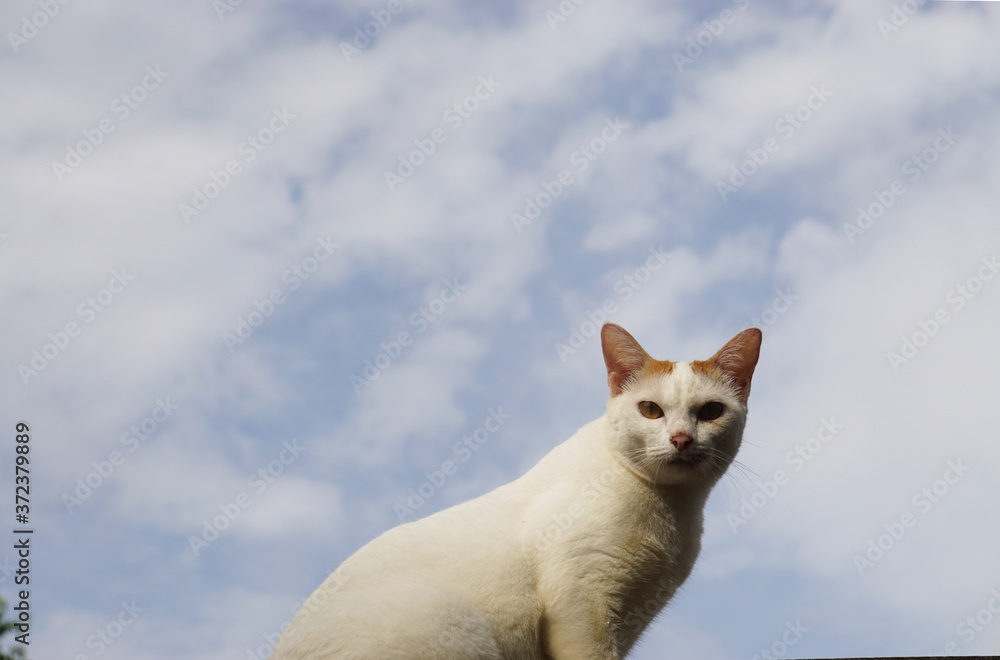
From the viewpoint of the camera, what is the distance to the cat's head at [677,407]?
2.60 m

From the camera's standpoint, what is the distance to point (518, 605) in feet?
7.74

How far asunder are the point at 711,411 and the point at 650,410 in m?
0.22

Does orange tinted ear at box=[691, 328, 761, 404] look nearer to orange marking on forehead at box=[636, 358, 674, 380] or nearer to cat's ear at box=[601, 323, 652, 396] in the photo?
orange marking on forehead at box=[636, 358, 674, 380]

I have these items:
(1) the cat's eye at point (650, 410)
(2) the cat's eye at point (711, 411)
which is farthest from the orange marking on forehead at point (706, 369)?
(1) the cat's eye at point (650, 410)

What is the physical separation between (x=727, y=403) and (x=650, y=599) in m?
0.73

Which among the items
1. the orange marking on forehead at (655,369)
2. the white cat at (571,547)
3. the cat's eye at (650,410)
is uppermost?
the orange marking on forehead at (655,369)

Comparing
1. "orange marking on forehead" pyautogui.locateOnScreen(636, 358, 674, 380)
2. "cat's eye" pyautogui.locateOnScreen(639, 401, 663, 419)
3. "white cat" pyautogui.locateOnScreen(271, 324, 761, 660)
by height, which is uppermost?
"orange marking on forehead" pyautogui.locateOnScreen(636, 358, 674, 380)

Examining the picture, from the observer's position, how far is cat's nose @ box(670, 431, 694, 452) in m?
2.55

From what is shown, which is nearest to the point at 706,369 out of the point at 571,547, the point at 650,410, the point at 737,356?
the point at 737,356

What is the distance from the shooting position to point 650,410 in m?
2.68

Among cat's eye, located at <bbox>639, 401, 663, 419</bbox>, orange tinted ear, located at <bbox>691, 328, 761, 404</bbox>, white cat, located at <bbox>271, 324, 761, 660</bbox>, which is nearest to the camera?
white cat, located at <bbox>271, 324, 761, 660</bbox>

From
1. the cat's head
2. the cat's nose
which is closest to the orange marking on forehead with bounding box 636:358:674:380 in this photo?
the cat's head

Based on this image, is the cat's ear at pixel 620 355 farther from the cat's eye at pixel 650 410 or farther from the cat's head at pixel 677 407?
the cat's eye at pixel 650 410

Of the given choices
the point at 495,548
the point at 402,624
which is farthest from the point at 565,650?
the point at 402,624
